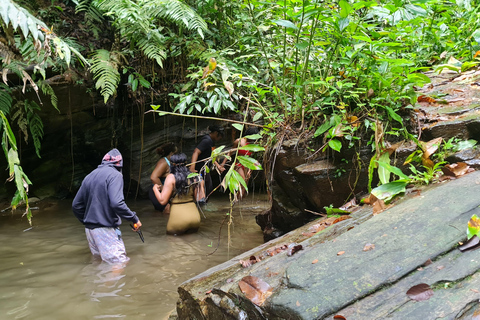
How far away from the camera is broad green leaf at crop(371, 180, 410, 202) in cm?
311

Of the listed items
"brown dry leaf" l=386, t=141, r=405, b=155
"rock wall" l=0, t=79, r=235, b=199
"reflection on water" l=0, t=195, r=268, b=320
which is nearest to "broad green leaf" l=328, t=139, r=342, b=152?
"brown dry leaf" l=386, t=141, r=405, b=155

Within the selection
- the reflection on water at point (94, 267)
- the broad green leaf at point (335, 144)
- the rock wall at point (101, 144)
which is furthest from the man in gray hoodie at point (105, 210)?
the rock wall at point (101, 144)

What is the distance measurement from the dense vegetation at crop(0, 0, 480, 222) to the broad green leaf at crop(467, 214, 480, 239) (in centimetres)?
95

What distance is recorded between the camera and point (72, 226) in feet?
22.0

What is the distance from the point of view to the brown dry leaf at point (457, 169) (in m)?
3.12

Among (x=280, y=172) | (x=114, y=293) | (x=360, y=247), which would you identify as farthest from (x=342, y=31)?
(x=114, y=293)

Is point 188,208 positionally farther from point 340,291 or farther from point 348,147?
point 340,291

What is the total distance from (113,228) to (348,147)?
322 cm

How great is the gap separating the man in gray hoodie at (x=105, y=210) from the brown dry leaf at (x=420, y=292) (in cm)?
374

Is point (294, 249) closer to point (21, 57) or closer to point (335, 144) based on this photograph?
point (335, 144)

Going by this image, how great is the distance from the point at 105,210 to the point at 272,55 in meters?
2.98

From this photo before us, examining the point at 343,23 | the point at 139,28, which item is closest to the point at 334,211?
the point at 343,23

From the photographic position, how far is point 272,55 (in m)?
4.82

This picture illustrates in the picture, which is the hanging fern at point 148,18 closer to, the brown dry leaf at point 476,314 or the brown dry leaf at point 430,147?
the brown dry leaf at point 430,147
